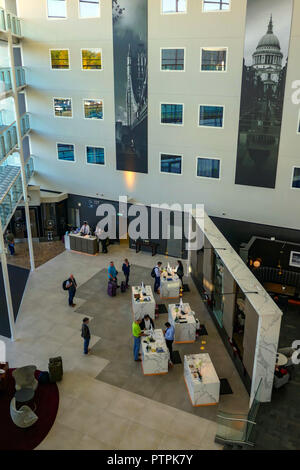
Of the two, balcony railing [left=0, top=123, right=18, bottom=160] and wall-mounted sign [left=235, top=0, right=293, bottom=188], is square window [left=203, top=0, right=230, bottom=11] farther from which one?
balcony railing [left=0, top=123, right=18, bottom=160]

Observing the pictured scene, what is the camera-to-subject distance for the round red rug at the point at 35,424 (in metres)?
10.3

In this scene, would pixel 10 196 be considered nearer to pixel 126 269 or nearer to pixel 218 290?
pixel 126 269

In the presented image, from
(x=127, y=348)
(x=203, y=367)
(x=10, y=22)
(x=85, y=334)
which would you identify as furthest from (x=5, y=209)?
(x=203, y=367)

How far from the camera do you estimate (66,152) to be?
22.5 metres

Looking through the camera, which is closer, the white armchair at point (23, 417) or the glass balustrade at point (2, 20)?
the white armchair at point (23, 417)

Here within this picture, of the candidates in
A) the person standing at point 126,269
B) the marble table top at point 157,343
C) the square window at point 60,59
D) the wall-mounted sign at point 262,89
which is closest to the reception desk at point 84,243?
the person standing at point 126,269

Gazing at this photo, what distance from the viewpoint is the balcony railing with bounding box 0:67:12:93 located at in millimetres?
16422

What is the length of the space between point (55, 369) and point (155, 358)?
2.96 m

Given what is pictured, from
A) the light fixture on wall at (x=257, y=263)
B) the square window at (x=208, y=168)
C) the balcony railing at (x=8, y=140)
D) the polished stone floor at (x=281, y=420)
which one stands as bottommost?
the polished stone floor at (x=281, y=420)

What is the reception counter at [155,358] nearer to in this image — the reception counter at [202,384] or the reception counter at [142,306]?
the reception counter at [202,384]

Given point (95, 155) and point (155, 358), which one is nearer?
point (155, 358)

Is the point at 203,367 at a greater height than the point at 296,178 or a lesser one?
lesser

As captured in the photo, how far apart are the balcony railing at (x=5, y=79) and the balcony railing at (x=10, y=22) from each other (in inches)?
67.2

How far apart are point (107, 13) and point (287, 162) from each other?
10658 mm
